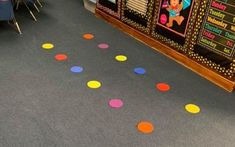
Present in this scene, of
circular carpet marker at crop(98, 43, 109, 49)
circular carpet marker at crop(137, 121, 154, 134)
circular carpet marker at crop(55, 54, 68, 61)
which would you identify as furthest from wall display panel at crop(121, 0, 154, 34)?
circular carpet marker at crop(137, 121, 154, 134)

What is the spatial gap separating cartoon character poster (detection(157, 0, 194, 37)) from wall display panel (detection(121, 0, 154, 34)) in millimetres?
147

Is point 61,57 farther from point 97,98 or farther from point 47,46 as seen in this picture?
point 97,98

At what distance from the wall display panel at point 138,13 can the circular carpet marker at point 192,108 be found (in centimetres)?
109

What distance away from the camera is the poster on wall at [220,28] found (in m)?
2.18

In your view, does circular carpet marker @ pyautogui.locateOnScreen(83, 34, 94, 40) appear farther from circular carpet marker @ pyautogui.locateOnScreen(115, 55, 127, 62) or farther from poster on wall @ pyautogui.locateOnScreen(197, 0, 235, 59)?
poster on wall @ pyautogui.locateOnScreen(197, 0, 235, 59)

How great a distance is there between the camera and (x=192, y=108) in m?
2.11

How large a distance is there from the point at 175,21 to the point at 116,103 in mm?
1068

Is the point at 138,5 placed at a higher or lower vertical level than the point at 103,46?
higher

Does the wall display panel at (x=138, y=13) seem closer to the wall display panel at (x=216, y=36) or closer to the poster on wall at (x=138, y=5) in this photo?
the poster on wall at (x=138, y=5)

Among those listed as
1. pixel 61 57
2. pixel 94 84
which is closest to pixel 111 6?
pixel 61 57

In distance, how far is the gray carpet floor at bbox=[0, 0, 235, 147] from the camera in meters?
1.79

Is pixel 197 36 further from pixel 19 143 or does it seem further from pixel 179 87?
pixel 19 143

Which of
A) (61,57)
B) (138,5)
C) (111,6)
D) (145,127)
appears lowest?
(145,127)

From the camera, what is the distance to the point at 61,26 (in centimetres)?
322
